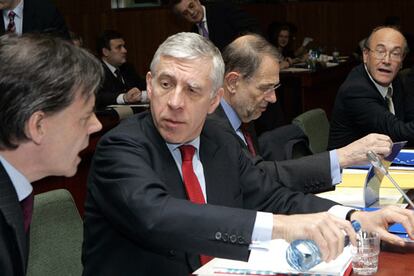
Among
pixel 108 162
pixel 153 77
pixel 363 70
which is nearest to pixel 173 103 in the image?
pixel 153 77

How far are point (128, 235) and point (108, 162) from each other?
8.3 inches

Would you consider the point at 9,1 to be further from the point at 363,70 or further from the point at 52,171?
the point at 52,171

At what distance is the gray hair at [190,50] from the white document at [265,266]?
550 millimetres

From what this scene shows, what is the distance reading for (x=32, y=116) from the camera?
1521 millimetres

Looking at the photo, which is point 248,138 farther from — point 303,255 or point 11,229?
point 11,229

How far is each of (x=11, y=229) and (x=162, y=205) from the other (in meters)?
0.45

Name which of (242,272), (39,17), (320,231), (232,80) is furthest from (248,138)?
(39,17)

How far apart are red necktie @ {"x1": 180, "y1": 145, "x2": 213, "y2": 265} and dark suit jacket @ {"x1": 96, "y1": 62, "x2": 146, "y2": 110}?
3.73m

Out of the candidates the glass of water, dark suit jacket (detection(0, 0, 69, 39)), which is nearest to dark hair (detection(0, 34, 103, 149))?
the glass of water

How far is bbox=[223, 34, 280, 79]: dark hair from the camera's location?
291cm

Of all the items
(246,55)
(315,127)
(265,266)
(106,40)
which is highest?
(246,55)

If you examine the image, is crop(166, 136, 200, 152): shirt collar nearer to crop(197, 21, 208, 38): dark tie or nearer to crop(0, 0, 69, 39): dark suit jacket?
crop(0, 0, 69, 39): dark suit jacket

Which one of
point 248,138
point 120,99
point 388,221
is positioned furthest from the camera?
point 120,99

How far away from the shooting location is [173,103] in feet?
7.11
